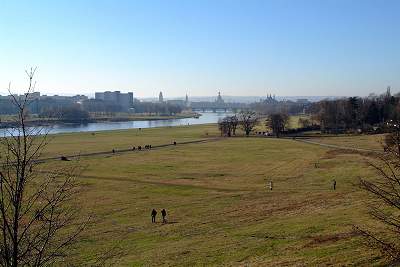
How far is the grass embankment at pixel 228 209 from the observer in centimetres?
2295

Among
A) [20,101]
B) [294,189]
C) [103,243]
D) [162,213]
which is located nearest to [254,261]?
[103,243]

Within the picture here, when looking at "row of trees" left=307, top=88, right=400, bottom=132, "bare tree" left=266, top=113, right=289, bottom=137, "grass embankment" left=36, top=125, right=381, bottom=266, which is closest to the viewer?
"grass embankment" left=36, top=125, right=381, bottom=266

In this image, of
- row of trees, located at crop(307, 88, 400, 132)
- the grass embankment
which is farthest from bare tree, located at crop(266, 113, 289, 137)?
the grass embankment

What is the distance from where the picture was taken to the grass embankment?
75.3ft

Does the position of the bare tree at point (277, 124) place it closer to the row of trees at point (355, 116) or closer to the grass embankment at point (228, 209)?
the row of trees at point (355, 116)

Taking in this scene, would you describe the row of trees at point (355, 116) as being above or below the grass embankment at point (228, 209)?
above

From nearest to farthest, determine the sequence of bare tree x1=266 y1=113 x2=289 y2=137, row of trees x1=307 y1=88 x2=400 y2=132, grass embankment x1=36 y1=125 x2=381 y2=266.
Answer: grass embankment x1=36 y1=125 x2=381 y2=266 → bare tree x1=266 y1=113 x2=289 y2=137 → row of trees x1=307 y1=88 x2=400 y2=132

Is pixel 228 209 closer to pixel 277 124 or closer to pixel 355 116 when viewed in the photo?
pixel 277 124

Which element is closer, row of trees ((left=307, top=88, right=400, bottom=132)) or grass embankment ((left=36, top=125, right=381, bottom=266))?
grass embankment ((left=36, top=125, right=381, bottom=266))

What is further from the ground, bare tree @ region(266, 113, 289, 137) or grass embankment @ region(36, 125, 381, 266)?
bare tree @ region(266, 113, 289, 137)

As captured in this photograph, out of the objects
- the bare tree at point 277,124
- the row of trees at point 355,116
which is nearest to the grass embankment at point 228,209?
the bare tree at point 277,124

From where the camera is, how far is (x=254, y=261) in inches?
852

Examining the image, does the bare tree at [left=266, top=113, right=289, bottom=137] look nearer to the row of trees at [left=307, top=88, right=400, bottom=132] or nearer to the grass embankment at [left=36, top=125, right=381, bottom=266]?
the row of trees at [left=307, top=88, right=400, bottom=132]

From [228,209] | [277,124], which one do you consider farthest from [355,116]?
[228,209]
